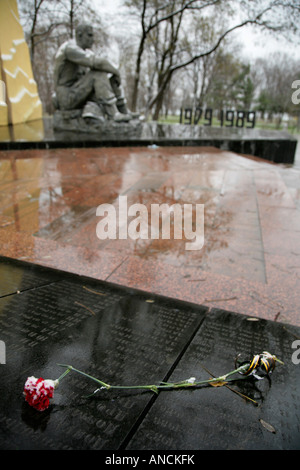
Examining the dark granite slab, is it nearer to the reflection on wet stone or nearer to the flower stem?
the reflection on wet stone

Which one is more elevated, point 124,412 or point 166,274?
point 124,412

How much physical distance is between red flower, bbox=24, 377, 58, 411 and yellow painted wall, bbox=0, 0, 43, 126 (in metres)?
9.68

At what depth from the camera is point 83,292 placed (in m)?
1.99

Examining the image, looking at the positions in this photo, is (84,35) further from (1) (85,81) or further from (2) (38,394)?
(2) (38,394)

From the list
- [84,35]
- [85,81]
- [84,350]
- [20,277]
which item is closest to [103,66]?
[85,81]

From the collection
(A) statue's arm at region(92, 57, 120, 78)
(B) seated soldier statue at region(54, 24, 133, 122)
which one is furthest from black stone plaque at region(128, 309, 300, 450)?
(A) statue's arm at region(92, 57, 120, 78)

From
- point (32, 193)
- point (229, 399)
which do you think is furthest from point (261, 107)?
point (229, 399)

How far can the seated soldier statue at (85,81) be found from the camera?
26.7 feet

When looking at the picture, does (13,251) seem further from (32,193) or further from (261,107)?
(261,107)

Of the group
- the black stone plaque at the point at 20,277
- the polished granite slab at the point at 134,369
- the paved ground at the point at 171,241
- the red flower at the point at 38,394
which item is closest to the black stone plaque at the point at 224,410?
the polished granite slab at the point at 134,369

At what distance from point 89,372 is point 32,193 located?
3.40 metres

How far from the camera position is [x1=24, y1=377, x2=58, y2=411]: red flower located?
3.52ft

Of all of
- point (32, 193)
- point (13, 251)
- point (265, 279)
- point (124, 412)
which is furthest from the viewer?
point (32, 193)

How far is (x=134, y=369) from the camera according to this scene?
1.35m
